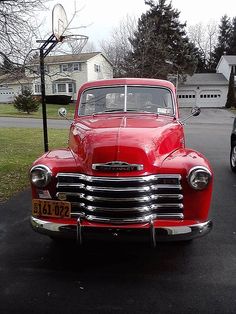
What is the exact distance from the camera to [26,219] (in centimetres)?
561

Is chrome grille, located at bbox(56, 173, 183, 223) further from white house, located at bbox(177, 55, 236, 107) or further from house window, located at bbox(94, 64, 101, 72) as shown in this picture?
house window, located at bbox(94, 64, 101, 72)

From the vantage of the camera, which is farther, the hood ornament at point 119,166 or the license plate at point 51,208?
the license plate at point 51,208

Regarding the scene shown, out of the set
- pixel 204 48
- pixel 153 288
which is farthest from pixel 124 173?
pixel 204 48

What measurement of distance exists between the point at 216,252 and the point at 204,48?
230 feet

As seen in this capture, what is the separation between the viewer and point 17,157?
34.2 feet

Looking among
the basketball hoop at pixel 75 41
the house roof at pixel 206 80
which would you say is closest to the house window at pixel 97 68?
the house roof at pixel 206 80

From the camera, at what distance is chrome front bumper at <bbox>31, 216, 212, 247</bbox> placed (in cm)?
371

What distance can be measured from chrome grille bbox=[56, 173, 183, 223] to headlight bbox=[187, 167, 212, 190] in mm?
126

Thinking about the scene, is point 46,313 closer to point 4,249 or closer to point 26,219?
point 4,249

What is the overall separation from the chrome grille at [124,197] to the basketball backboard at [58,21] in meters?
5.37

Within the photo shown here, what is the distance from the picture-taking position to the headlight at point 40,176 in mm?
4020

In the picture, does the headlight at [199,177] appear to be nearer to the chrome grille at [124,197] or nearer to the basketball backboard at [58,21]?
the chrome grille at [124,197]

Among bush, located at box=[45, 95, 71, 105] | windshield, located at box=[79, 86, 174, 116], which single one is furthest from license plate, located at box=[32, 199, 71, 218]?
bush, located at box=[45, 95, 71, 105]

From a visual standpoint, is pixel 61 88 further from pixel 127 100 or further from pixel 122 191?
pixel 122 191
